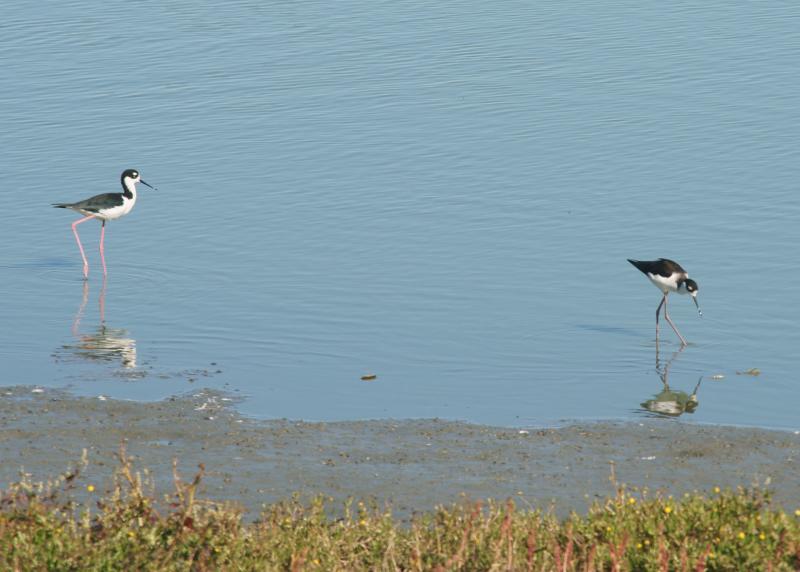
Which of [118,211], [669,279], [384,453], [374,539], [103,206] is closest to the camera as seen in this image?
[374,539]

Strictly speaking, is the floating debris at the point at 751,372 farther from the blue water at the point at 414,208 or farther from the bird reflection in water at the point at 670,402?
the bird reflection in water at the point at 670,402

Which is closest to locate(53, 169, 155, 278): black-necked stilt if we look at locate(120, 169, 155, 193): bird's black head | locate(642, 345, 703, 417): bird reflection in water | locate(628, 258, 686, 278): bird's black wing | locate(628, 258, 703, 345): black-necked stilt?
locate(120, 169, 155, 193): bird's black head

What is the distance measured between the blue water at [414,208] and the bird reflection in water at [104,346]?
0.16 ft

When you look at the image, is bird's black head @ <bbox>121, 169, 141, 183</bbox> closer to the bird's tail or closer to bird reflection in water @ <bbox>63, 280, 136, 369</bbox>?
bird reflection in water @ <bbox>63, 280, 136, 369</bbox>

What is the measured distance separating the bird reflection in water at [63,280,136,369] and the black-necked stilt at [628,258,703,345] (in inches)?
220

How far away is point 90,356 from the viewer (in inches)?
547

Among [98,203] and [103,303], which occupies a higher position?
[98,203]

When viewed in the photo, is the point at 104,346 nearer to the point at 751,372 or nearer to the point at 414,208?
the point at 414,208

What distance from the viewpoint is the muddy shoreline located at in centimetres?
991

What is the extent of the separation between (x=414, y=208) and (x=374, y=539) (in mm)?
12203

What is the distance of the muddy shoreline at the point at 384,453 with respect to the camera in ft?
32.5

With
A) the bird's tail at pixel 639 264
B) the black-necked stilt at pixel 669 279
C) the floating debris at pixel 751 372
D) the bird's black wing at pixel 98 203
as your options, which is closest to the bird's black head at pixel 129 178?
the bird's black wing at pixel 98 203

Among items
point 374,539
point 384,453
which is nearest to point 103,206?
point 384,453

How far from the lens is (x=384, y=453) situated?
10.8 metres
